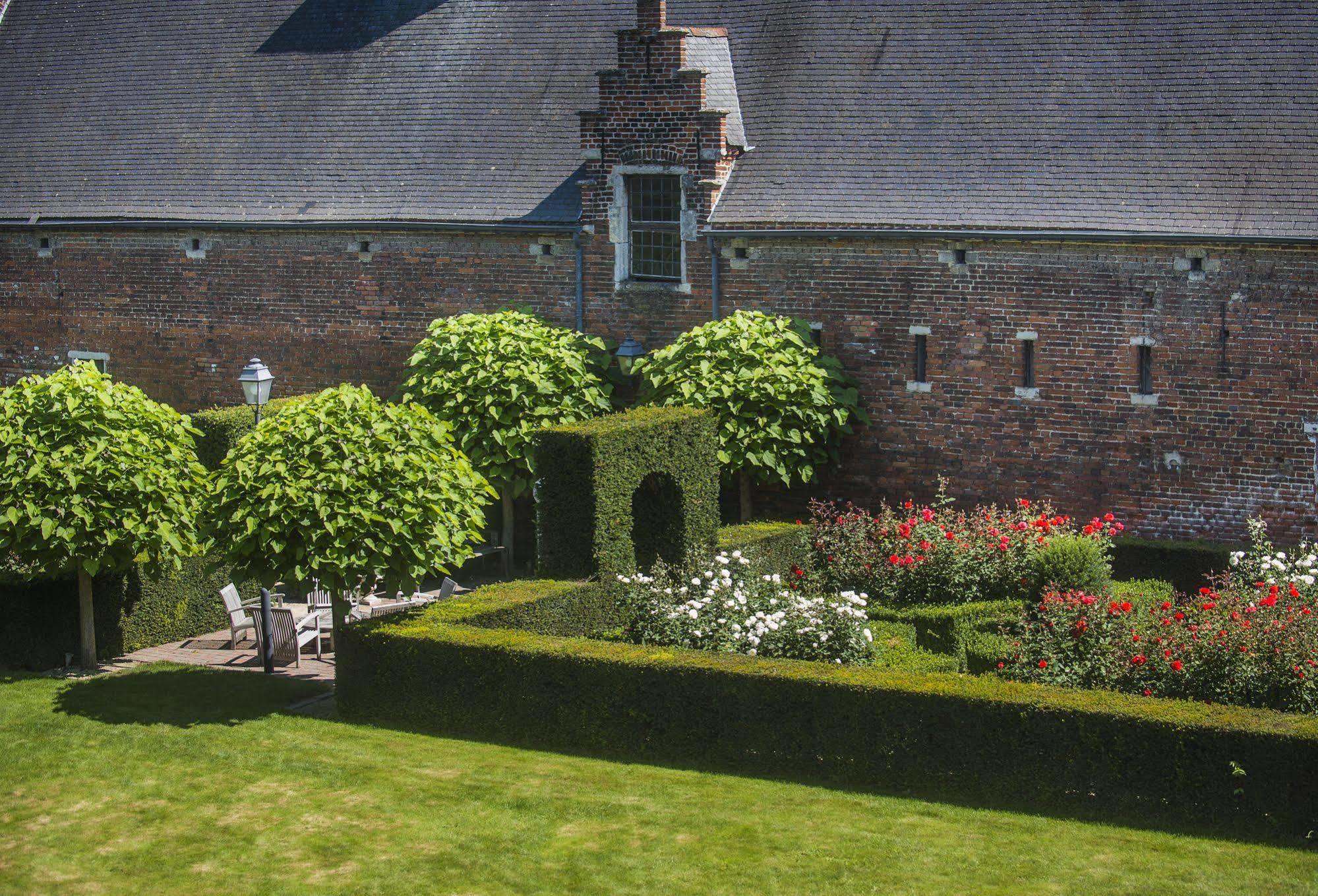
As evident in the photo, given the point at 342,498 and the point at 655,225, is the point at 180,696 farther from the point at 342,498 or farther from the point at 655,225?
the point at 655,225

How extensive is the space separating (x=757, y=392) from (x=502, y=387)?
3211mm

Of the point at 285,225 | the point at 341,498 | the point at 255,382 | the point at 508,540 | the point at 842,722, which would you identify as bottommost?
the point at 842,722

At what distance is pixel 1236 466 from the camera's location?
1894 cm

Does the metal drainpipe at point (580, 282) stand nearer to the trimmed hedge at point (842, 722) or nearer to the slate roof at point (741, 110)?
the slate roof at point (741, 110)

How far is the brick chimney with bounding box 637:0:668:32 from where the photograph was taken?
21.3 m

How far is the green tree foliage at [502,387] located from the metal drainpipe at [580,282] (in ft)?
4.34

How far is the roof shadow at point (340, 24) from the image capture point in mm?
25609

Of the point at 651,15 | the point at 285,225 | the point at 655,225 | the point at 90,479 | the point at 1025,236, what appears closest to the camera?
the point at 90,479

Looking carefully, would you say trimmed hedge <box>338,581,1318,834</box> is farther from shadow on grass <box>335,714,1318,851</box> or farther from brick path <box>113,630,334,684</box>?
brick path <box>113,630,334,684</box>

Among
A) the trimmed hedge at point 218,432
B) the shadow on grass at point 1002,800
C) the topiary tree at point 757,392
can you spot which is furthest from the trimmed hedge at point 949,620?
the trimmed hedge at point 218,432

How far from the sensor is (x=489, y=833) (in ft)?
38.0

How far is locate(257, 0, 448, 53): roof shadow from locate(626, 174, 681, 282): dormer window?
593cm

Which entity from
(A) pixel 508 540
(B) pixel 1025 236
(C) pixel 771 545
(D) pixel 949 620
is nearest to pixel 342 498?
(C) pixel 771 545

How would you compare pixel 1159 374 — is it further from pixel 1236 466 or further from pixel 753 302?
pixel 753 302
